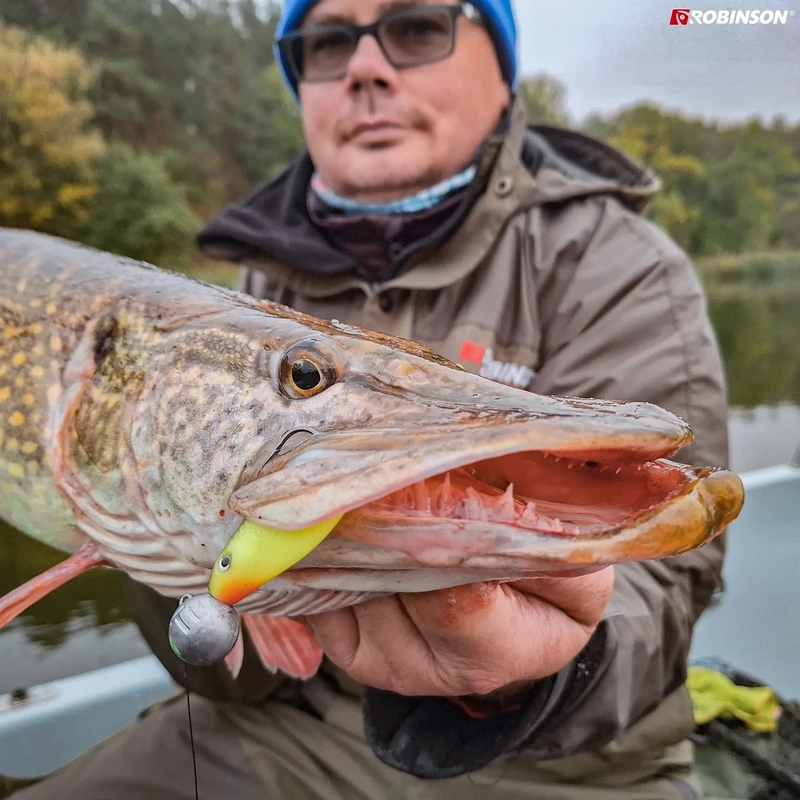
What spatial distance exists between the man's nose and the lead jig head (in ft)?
3.61

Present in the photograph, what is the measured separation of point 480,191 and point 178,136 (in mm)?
13940

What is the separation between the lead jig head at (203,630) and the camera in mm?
507

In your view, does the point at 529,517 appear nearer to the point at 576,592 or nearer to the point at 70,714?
the point at 576,592

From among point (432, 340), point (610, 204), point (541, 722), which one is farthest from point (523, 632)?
point (610, 204)

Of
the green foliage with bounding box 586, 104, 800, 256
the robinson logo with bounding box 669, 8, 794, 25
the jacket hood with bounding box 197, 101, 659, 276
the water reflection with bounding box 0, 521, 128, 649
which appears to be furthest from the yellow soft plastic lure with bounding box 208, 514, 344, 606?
the green foliage with bounding box 586, 104, 800, 256

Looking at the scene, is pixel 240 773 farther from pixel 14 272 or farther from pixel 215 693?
pixel 14 272

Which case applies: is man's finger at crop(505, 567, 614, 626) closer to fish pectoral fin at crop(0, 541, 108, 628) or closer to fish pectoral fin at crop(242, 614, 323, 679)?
fish pectoral fin at crop(242, 614, 323, 679)

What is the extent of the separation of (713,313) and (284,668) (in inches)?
444

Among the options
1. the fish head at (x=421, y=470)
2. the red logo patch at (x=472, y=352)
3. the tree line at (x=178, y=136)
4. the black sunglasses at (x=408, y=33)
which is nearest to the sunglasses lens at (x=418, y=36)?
the black sunglasses at (x=408, y=33)

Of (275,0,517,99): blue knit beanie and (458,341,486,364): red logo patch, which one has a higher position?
(275,0,517,99): blue knit beanie

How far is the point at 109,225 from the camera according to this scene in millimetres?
10148

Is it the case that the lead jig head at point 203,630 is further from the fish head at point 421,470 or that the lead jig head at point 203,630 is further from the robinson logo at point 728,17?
the robinson logo at point 728,17

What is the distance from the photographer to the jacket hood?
4.09ft

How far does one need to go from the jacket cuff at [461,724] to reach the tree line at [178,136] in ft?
16.3
